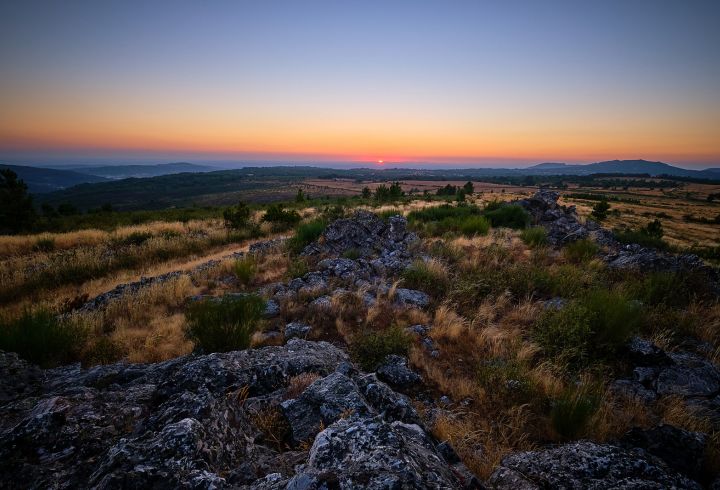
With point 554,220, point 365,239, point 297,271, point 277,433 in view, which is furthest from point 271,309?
point 554,220

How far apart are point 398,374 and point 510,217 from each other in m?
15.2

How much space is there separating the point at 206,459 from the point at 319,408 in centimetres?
106

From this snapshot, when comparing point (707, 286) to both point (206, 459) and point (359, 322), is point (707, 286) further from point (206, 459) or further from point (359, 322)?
point (206, 459)

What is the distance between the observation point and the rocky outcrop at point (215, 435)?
180 centimetres

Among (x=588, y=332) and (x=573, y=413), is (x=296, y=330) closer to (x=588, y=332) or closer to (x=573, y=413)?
(x=573, y=413)

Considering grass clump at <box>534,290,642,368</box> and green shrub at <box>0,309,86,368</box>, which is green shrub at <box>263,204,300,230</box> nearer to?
green shrub at <box>0,309,86,368</box>

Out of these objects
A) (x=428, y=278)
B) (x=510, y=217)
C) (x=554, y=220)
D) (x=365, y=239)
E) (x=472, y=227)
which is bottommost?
(x=428, y=278)

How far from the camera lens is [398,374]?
13.9 ft

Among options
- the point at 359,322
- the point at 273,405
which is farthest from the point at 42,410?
the point at 359,322

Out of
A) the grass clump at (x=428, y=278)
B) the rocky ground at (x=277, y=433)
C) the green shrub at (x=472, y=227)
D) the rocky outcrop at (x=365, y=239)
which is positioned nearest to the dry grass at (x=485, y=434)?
the rocky ground at (x=277, y=433)

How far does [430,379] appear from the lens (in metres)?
4.35

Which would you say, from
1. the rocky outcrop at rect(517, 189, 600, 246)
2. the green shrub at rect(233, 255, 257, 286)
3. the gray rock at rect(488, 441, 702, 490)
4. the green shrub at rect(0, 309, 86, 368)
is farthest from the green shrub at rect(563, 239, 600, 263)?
the green shrub at rect(0, 309, 86, 368)

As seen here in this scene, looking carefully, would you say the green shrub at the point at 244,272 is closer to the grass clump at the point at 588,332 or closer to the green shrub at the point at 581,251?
the grass clump at the point at 588,332

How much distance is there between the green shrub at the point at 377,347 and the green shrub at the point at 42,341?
15.3ft
